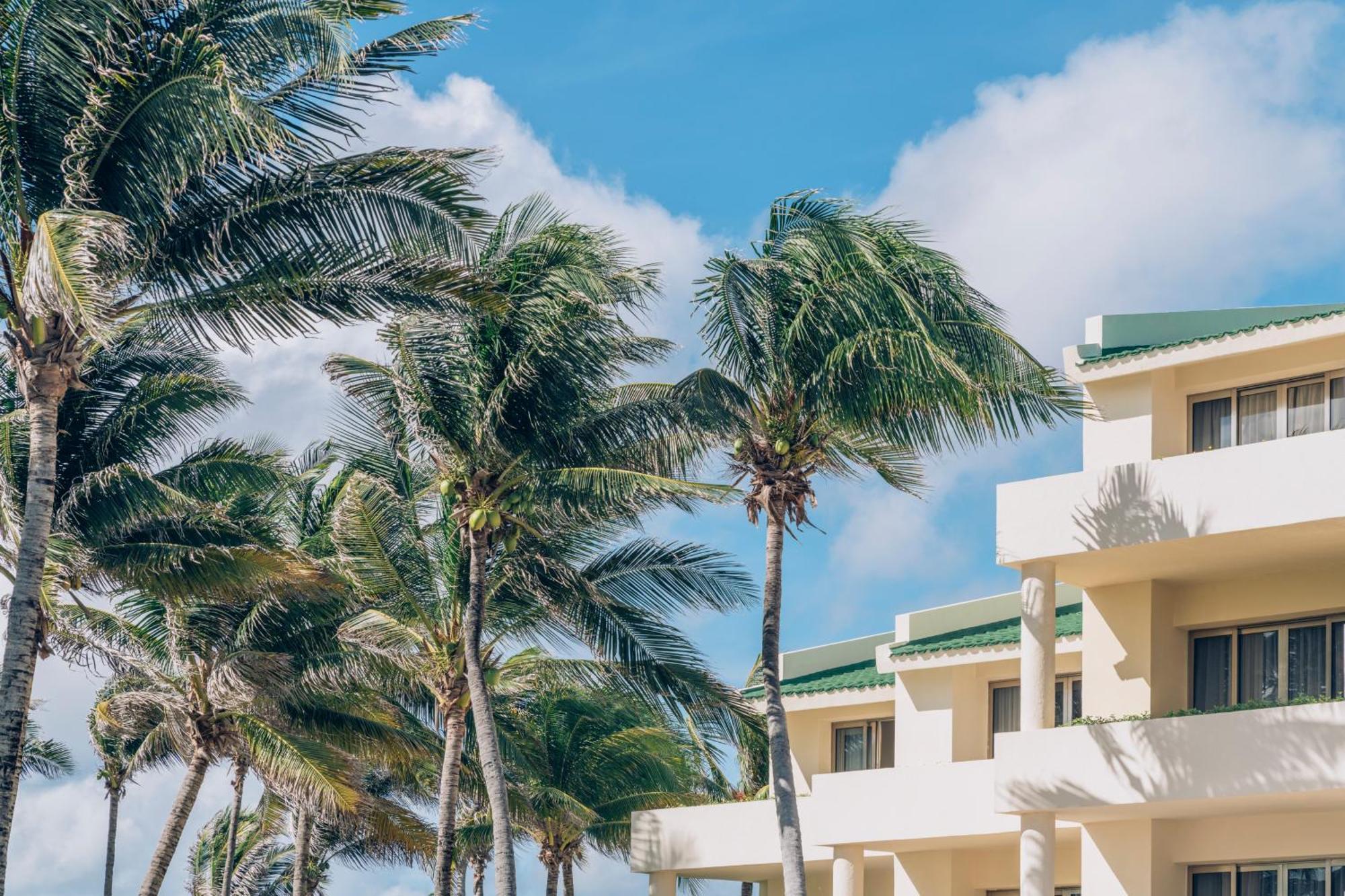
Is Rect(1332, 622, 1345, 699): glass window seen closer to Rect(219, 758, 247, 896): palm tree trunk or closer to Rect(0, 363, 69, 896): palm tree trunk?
Rect(0, 363, 69, 896): palm tree trunk

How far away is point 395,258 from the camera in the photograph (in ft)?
61.2

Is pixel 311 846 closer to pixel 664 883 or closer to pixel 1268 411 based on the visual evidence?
pixel 664 883

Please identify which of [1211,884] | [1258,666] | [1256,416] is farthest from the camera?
[1256,416]

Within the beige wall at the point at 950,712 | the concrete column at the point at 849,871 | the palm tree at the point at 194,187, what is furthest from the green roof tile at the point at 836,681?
the palm tree at the point at 194,187

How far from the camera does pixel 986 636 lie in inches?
1062

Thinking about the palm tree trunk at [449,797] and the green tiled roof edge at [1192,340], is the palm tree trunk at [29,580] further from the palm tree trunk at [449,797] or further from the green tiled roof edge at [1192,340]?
the green tiled roof edge at [1192,340]

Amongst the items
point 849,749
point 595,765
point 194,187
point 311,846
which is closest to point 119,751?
point 311,846

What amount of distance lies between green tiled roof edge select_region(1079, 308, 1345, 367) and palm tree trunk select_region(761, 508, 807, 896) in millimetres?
4745

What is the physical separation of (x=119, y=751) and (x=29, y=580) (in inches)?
1168

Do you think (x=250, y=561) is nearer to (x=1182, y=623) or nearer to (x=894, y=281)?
(x=894, y=281)

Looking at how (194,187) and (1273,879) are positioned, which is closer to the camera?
(194,187)

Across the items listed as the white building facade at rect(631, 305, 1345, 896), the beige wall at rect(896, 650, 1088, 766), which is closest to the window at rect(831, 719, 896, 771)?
the beige wall at rect(896, 650, 1088, 766)

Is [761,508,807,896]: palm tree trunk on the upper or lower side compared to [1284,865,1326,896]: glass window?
upper

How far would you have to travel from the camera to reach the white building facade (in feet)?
67.8
